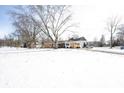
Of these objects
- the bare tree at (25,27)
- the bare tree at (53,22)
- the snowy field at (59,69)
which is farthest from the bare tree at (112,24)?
the bare tree at (25,27)

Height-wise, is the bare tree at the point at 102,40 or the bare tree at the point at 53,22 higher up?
the bare tree at the point at 53,22

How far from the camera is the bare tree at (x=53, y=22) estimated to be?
9.73 feet

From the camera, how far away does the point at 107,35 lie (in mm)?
2846

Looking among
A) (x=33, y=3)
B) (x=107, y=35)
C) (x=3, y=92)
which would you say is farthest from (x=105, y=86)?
(x=33, y=3)

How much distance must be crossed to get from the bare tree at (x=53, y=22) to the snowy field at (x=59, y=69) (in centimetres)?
34

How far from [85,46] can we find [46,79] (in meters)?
1.01

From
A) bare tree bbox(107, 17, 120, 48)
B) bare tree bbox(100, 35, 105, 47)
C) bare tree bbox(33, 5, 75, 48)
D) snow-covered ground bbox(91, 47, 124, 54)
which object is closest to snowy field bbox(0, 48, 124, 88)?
snow-covered ground bbox(91, 47, 124, 54)

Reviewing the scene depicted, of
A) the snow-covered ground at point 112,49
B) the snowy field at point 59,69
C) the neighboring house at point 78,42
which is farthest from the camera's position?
the neighboring house at point 78,42

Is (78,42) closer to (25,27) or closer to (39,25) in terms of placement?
(39,25)

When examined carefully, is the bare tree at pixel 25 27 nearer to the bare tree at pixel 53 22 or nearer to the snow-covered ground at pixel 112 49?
the bare tree at pixel 53 22

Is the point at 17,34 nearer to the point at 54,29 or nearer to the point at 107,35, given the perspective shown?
the point at 54,29

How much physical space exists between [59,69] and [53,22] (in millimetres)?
957

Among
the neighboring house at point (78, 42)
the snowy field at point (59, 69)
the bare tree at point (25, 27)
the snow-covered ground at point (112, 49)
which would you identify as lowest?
the snowy field at point (59, 69)

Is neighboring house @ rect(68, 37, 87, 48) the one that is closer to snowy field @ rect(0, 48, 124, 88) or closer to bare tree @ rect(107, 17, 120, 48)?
snowy field @ rect(0, 48, 124, 88)
